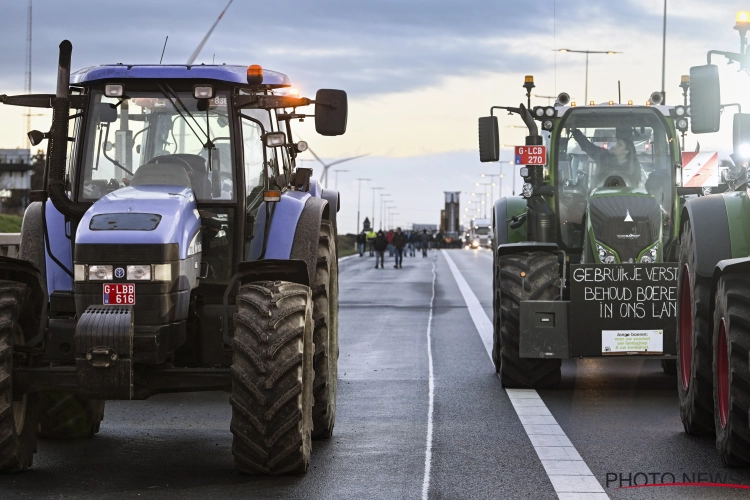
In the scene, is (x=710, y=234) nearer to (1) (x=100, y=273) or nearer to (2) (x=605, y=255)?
(2) (x=605, y=255)

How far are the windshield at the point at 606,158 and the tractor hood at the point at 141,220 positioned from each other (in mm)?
6802

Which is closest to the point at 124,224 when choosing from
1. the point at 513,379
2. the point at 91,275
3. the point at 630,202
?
the point at 91,275

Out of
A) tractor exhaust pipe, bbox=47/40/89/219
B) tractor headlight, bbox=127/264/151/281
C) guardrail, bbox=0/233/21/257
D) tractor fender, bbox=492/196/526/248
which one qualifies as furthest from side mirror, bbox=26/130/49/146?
guardrail, bbox=0/233/21/257

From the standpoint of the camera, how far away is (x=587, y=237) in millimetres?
14102

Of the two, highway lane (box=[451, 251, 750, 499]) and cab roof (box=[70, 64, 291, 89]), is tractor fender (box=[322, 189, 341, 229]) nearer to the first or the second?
highway lane (box=[451, 251, 750, 499])

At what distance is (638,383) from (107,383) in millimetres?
7181

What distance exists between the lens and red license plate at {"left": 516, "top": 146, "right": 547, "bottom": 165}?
1470cm

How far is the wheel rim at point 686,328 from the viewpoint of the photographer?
10.6 metres

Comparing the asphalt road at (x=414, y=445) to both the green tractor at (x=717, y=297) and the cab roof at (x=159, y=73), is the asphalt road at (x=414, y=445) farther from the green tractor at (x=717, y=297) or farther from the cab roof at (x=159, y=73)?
the cab roof at (x=159, y=73)

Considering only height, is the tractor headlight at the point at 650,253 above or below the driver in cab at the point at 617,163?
below

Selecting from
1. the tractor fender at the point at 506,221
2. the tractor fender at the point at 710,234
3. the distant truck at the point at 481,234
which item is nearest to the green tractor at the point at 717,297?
the tractor fender at the point at 710,234

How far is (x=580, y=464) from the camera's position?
8.95 m

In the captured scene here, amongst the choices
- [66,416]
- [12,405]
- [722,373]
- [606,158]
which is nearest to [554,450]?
[722,373]

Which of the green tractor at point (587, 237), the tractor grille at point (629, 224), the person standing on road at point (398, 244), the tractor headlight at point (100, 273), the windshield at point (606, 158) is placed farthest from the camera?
the person standing on road at point (398, 244)
